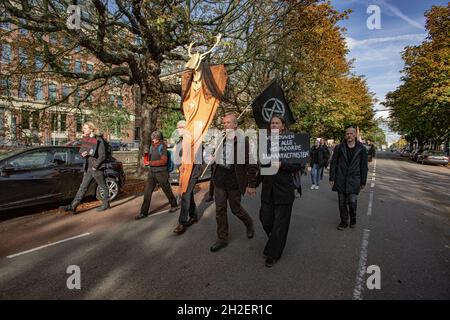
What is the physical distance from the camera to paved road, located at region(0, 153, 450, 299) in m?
2.99

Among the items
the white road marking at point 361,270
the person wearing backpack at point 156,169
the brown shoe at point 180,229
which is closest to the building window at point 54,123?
the person wearing backpack at point 156,169

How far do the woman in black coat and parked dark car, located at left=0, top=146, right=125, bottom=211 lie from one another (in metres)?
4.62

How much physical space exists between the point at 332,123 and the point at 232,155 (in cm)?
2201

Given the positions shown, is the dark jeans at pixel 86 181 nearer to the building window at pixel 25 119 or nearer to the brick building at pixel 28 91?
the brick building at pixel 28 91

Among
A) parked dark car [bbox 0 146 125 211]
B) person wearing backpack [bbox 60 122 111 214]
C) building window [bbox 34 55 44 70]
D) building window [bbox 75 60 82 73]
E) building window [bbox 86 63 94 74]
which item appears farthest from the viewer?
building window [bbox 86 63 94 74]

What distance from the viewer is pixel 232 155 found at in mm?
4031

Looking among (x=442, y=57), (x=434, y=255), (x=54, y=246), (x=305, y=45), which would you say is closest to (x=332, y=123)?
(x=442, y=57)

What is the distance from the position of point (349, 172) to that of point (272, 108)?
218 centimetres

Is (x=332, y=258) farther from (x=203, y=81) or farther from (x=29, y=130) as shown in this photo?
(x=29, y=130)

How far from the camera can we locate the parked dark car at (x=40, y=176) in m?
5.70

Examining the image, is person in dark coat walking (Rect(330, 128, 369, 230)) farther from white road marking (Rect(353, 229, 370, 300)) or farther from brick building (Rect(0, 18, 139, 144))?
brick building (Rect(0, 18, 139, 144))

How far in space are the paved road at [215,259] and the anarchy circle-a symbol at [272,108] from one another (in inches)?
81.3

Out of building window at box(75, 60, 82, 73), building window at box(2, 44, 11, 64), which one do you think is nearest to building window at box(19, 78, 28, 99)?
building window at box(2, 44, 11, 64)
